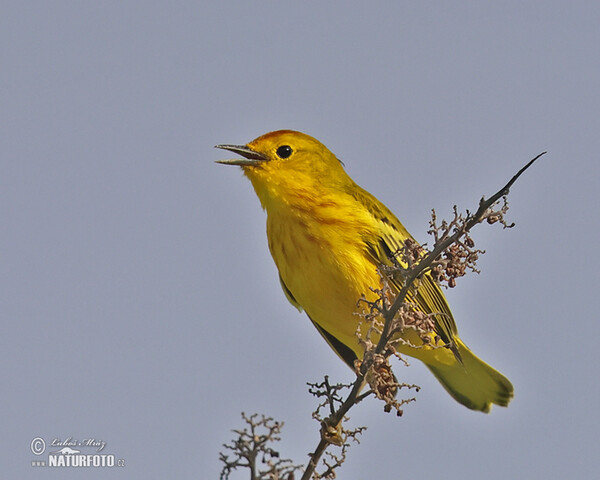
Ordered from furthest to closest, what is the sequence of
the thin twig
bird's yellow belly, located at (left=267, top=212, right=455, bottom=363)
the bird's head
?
the bird's head < bird's yellow belly, located at (left=267, top=212, right=455, bottom=363) < the thin twig

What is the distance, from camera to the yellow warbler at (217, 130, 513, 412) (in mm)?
5805

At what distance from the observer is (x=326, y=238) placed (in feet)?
19.1

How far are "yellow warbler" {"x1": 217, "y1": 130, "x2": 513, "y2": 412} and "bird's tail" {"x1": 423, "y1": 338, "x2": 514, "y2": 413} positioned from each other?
1 cm

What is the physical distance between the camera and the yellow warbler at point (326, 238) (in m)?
5.80

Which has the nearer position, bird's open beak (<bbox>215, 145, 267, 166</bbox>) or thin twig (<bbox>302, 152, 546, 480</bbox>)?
thin twig (<bbox>302, 152, 546, 480</bbox>)

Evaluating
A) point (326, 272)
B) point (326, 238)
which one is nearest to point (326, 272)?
point (326, 272)

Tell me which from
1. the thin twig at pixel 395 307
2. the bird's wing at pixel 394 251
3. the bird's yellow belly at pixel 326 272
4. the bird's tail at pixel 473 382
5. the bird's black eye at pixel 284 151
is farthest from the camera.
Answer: the bird's tail at pixel 473 382

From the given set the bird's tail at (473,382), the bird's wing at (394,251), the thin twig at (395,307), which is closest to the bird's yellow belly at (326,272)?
the bird's wing at (394,251)

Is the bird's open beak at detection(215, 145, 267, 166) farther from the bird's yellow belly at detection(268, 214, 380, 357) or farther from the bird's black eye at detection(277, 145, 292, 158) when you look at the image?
the bird's yellow belly at detection(268, 214, 380, 357)

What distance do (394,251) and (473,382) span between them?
1.92 metres

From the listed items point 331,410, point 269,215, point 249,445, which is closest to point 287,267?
point 269,215

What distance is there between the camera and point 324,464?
141 inches

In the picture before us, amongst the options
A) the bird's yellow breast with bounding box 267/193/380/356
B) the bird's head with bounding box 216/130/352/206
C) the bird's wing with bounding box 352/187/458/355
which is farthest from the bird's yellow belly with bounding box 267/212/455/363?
the bird's head with bounding box 216/130/352/206

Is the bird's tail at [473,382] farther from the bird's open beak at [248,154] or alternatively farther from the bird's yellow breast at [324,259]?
the bird's open beak at [248,154]
